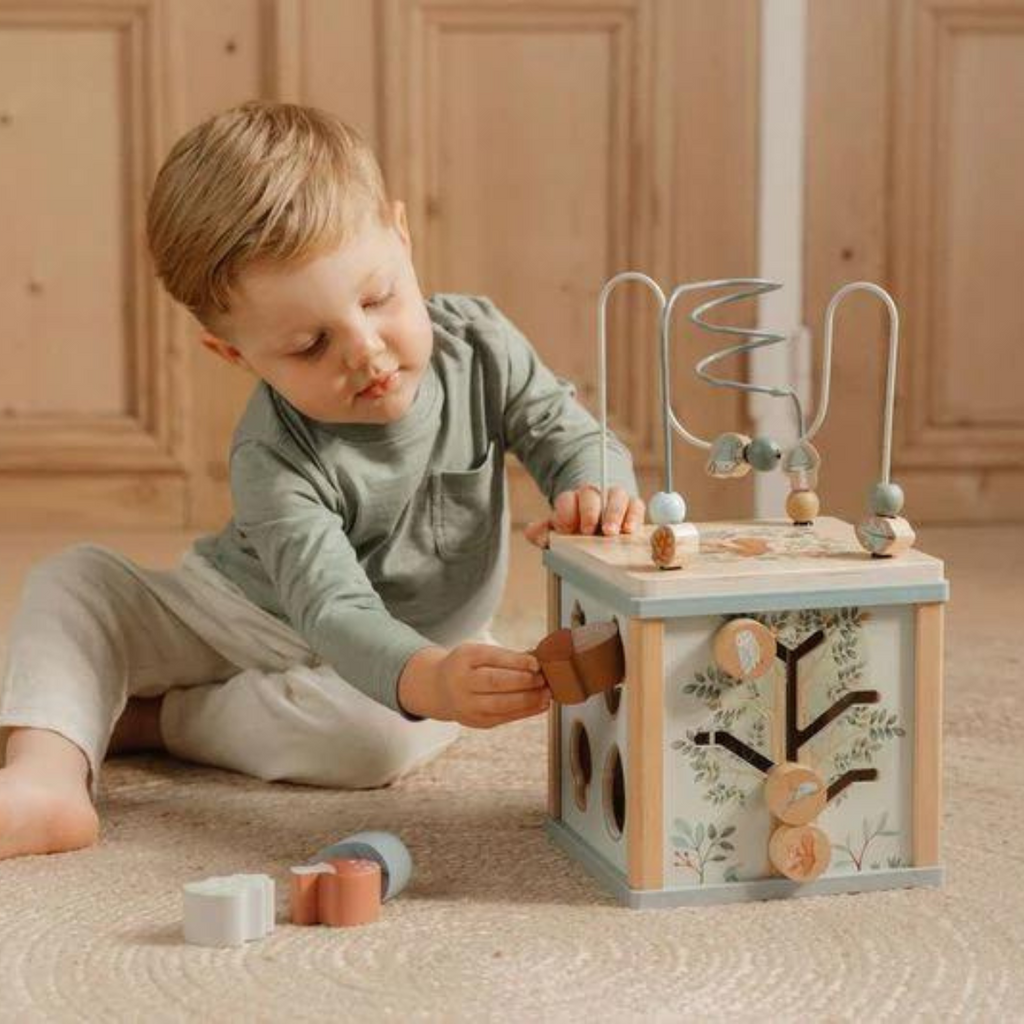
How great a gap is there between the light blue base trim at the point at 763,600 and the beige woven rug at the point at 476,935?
17 centimetres

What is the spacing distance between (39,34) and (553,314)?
690mm

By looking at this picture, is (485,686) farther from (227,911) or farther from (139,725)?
(139,725)

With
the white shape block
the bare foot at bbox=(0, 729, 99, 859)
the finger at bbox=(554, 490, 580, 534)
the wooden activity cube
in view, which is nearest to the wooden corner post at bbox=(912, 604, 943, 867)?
the wooden activity cube

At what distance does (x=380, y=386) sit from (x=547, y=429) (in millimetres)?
166

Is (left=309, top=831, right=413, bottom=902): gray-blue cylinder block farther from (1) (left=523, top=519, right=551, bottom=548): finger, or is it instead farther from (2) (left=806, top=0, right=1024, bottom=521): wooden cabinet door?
(2) (left=806, top=0, right=1024, bottom=521): wooden cabinet door

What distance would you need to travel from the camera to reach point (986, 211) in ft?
8.01

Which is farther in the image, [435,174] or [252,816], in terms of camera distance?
[435,174]

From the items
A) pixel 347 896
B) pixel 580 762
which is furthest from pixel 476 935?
pixel 580 762

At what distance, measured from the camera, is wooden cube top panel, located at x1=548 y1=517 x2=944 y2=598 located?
1094mm

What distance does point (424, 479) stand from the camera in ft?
4.58

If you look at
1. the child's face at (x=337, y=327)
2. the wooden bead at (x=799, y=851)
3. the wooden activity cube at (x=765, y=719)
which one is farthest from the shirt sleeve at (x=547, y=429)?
the wooden bead at (x=799, y=851)

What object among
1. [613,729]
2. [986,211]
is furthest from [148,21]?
[613,729]

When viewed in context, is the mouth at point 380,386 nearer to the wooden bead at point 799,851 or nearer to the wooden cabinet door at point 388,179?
the wooden bead at point 799,851

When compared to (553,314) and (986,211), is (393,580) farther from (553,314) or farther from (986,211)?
(986,211)
